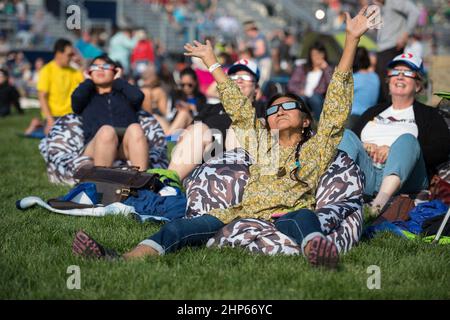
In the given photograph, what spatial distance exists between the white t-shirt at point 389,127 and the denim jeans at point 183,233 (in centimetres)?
263

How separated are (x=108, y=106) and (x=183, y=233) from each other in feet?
11.9

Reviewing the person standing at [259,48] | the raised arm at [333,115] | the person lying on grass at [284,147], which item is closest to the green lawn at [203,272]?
the person lying on grass at [284,147]

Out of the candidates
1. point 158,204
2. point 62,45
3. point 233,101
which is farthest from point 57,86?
point 233,101

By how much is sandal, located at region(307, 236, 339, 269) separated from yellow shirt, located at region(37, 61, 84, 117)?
26.3 feet

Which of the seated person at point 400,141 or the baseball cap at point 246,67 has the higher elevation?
the baseball cap at point 246,67

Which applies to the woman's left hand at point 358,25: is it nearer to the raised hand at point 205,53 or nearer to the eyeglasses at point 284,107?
the eyeglasses at point 284,107

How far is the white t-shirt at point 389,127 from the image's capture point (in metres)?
7.40

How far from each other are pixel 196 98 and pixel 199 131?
521cm

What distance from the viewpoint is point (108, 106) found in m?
8.39

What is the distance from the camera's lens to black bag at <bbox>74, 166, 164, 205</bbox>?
6887 millimetres

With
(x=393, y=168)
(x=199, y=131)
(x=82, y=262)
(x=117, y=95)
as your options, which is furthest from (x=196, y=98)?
(x=82, y=262)

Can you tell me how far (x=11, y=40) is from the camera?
2698 cm

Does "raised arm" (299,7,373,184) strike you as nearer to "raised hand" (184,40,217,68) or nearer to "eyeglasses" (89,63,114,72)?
"raised hand" (184,40,217,68)

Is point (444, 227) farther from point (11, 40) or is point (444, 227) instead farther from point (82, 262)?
point (11, 40)
